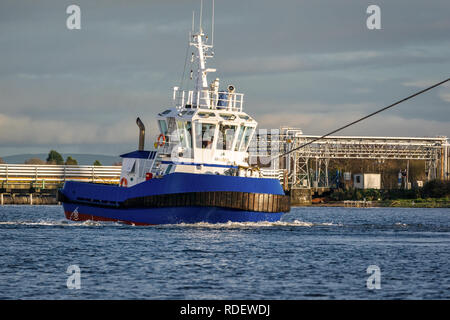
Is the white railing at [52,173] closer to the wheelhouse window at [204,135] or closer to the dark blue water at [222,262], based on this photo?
the dark blue water at [222,262]

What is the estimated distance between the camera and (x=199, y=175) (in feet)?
123

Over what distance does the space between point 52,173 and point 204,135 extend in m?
72.9

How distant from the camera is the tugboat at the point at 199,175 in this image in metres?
37.5

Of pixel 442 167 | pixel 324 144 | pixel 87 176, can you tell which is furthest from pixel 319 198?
pixel 87 176

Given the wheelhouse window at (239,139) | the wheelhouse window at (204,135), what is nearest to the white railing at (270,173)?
the wheelhouse window at (239,139)

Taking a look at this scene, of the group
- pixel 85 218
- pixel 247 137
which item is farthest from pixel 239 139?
pixel 85 218

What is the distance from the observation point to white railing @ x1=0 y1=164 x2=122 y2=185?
348 ft

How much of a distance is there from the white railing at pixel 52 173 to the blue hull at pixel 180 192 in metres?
62.6

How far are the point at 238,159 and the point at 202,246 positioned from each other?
10.5 meters
